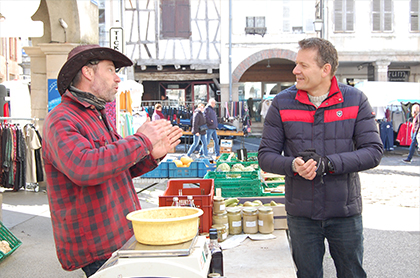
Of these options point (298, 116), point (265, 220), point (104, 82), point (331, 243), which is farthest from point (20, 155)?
point (331, 243)

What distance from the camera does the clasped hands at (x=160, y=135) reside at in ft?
6.16

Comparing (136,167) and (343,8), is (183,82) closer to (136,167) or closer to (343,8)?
(343,8)

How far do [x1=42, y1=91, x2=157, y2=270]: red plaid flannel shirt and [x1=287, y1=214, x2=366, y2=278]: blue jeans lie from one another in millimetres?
1178

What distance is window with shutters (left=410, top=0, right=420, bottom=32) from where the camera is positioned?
21719 mm

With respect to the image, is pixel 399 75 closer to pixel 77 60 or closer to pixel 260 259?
pixel 260 259

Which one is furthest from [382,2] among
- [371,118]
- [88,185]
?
[88,185]

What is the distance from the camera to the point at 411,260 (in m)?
4.66

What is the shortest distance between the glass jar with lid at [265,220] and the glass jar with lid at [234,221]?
189 millimetres

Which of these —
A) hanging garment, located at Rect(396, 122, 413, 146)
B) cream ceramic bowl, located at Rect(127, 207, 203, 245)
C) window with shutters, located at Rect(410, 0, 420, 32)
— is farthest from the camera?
window with shutters, located at Rect(410, 0, 420, 32)

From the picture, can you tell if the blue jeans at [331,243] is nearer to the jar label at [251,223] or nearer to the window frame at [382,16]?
the jar label at [251,223]

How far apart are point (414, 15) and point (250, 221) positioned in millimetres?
22275

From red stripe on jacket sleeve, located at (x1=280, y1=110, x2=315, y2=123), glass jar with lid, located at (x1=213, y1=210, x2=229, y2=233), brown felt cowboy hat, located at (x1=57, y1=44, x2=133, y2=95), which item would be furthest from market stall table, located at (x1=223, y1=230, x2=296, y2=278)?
brown felt cowboy hat, located at (x1=57, y1=44, x2=133, y2=95)

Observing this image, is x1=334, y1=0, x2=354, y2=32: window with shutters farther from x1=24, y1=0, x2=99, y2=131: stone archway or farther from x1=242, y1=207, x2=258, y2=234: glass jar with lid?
x1=242, y1=207, x2=258, y2=234: glass jar with lid

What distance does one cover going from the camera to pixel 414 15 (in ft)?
71.6
